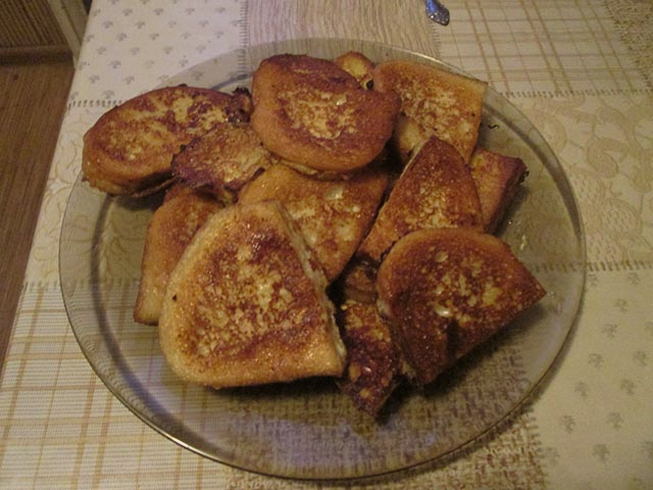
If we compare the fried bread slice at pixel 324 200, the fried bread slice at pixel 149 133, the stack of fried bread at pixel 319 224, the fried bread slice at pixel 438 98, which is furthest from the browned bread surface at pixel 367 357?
the fried bread slice at pixel 149 133

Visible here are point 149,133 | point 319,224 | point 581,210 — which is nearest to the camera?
point 319,224

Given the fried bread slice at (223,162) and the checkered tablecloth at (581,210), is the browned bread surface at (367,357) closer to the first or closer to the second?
the checkered tablecloth at (581,210)

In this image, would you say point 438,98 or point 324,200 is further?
point 438,98

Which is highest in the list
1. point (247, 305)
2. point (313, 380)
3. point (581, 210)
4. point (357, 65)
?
point (357, 65)

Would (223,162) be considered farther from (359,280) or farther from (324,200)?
(359,280)

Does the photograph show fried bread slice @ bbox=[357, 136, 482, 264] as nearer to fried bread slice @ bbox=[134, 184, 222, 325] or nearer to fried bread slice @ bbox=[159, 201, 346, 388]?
fried bread slice @ bbox=[159, 201, 346, 388]

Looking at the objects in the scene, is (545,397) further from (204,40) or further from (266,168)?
(204,40)

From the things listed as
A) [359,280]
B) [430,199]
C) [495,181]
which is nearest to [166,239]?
[359,280]

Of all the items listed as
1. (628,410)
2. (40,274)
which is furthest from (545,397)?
(40,274)
